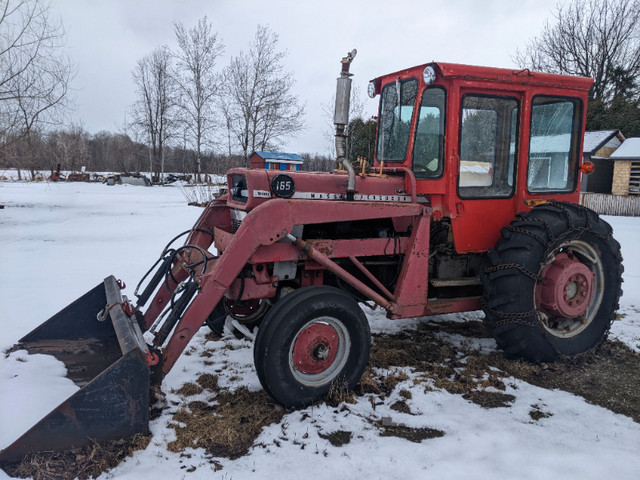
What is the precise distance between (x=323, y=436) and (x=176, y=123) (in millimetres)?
28422

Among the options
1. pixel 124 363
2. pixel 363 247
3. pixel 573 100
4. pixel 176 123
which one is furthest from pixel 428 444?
pixel 176 123

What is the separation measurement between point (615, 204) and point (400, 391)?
68.9 ft

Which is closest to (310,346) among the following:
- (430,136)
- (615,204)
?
(430,136)

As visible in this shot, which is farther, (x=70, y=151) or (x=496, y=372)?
(x=70, y=151)

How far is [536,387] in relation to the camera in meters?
3.87

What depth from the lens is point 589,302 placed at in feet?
14.9

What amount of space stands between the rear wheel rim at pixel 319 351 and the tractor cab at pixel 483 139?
1.51 meters

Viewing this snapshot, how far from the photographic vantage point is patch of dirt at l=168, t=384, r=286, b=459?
9.60 feet

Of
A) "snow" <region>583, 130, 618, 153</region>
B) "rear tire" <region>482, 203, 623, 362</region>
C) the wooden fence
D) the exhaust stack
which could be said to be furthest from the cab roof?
"snow" <region>583, 130, 618, 153</region>

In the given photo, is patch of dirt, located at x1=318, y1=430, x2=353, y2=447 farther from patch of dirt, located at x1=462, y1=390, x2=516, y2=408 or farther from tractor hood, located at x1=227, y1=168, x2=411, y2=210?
tractor hood, located at x1=227, y1=168, x2=411, y2=210

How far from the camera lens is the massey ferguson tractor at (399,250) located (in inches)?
136

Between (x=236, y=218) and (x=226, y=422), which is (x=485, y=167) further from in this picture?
(x=226, y=422)

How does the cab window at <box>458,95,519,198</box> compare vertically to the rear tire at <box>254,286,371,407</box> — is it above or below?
above

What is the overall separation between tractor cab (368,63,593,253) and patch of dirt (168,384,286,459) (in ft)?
7.49
